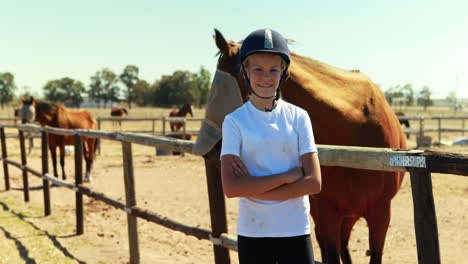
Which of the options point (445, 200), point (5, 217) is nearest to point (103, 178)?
point (5, 217)

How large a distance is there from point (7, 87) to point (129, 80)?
29766 mm

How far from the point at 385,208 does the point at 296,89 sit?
35.9 inches

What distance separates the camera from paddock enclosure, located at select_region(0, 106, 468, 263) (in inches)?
158

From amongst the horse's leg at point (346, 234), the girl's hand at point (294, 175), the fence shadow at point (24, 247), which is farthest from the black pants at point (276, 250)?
the fence shadow at point (24, 247)

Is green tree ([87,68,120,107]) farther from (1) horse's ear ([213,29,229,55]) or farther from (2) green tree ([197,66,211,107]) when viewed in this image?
(1) horse's ear ([213,29,229,55])

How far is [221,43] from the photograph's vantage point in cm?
220

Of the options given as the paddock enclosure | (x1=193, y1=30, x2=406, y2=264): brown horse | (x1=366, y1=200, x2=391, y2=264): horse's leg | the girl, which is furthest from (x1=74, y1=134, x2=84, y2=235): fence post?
the girl

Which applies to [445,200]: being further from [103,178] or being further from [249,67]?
[103,178]

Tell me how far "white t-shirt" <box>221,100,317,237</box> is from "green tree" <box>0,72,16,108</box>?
9773 cm

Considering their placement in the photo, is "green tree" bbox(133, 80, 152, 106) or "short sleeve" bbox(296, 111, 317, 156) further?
"green tree" bbox(133, 80, 152, 106)

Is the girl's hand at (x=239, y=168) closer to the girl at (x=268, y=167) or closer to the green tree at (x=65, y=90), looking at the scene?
the girl at (x=268, y=167)

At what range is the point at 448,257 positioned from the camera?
3717 millimetres

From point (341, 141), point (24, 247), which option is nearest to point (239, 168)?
point (341, 141)

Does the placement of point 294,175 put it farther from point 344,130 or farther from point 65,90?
point 65,90
